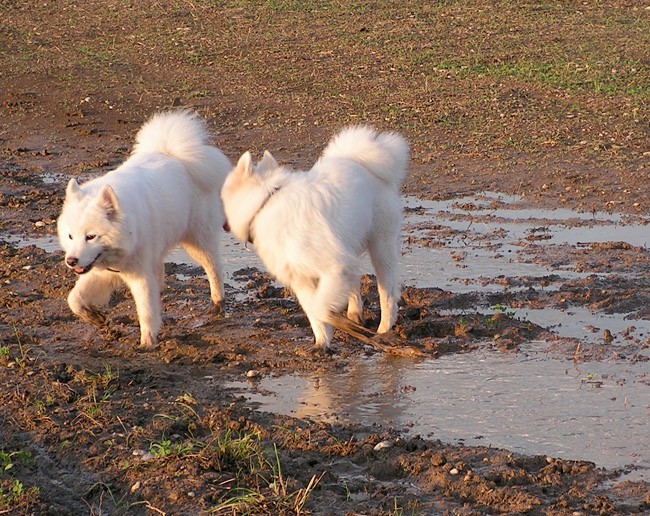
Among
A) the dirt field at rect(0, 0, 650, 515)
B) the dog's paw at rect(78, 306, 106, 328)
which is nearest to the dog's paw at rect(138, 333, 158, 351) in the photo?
the dirt field at rect(0, 0, 650, 515)

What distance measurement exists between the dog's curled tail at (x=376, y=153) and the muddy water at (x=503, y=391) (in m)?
1.11

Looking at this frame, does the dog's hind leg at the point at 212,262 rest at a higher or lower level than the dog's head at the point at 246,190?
lower

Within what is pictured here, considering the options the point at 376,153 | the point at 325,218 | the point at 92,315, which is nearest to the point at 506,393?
the point at 325,218

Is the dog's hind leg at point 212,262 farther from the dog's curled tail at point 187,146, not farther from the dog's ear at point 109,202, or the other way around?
the dog's ear at point 109,202

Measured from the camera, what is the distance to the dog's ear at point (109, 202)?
6.33 meters

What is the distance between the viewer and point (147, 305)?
266 inches

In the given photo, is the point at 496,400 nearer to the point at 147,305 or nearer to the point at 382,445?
the point at 382,445

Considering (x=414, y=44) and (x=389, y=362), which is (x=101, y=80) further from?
(x=389, y=362)

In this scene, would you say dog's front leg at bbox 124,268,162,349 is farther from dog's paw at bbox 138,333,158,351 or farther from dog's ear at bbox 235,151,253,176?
dog's ear at bbox 235,151,253,176

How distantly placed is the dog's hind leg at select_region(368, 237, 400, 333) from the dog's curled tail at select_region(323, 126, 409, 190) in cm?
38

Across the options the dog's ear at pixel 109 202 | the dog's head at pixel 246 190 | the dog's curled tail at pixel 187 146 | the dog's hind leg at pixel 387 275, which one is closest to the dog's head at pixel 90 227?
the dog's ear at pixel 109 202

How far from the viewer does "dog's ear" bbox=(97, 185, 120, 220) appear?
6.33 metres

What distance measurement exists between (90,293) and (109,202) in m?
0.78

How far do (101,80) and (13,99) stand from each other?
1.13m
